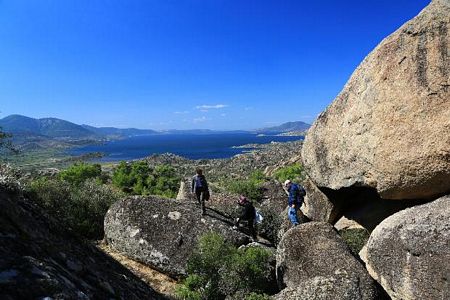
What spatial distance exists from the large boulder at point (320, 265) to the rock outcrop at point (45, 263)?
4848 millimetres

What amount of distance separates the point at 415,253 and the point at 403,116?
3.77m

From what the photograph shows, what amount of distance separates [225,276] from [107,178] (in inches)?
1301

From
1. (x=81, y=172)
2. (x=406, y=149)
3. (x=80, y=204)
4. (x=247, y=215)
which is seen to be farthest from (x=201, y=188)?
(x=81, y=172)

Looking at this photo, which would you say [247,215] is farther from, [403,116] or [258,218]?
[403,116]

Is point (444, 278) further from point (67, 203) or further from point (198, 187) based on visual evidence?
point (67, 203)

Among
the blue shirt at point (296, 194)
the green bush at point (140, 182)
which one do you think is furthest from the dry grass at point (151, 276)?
the green bush at point (140, 182)

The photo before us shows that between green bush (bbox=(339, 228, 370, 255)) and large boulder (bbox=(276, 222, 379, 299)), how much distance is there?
187 cm

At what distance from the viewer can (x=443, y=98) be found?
31.9 feet

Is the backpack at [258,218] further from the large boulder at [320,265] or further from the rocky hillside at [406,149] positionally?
Result: the rocky hillside at [406,149]

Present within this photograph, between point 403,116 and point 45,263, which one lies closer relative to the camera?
point 45,263

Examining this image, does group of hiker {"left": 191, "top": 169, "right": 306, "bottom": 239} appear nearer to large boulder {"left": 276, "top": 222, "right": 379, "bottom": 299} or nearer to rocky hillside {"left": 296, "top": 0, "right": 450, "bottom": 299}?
rocky hillside {"left": 296, "top": 0, "right": 450, "bottom": 299}

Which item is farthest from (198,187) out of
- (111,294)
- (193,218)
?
(111,294)

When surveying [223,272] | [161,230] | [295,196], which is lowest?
[223,272]

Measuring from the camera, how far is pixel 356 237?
13.9 meters
